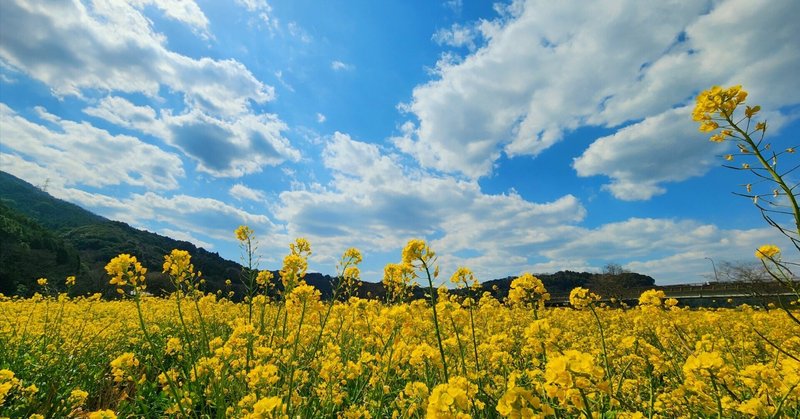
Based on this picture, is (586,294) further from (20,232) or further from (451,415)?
(20,232)

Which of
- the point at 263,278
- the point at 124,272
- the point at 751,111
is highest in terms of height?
the point at 751,111

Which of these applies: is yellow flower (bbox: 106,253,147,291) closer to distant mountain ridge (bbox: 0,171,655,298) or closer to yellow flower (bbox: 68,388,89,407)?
yellow flower (bbox: 68,388,89,407)

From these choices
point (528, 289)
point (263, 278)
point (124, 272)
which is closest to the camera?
point (124, 272)

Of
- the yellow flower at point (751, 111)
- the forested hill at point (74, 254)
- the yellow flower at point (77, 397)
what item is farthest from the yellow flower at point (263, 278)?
the forested hill at point (74, 254)

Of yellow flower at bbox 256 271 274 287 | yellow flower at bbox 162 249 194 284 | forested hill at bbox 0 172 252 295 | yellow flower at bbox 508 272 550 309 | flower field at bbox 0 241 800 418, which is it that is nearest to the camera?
flower field at bbox 0 241 800 418

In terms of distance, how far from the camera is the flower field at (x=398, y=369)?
198cm

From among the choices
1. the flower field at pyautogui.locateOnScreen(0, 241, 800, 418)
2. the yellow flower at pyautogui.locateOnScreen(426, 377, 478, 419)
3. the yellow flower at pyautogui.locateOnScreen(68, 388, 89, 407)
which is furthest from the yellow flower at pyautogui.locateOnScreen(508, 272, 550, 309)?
the yellow flower at pyautogui.locateOnScreen(68, 388, 89, 407)

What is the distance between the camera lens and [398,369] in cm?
407

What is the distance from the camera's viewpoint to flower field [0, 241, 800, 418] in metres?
1.98

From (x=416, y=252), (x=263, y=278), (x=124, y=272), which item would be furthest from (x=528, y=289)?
(x=124, y=272)

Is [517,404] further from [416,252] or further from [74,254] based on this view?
[74,254]

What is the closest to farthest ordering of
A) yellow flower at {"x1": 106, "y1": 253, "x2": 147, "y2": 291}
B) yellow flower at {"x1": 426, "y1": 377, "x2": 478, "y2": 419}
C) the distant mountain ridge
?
yellow flower at {"x1": 426, "y1": 377, "x2": 478, "y2": 419}, yellow flower at {"x1": 106, "y1": 253, "x2": 147, "y2": 291}, the distant mountain ridge

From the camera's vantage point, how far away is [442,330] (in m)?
6.39

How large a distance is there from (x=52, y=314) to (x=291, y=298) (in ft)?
28.9
